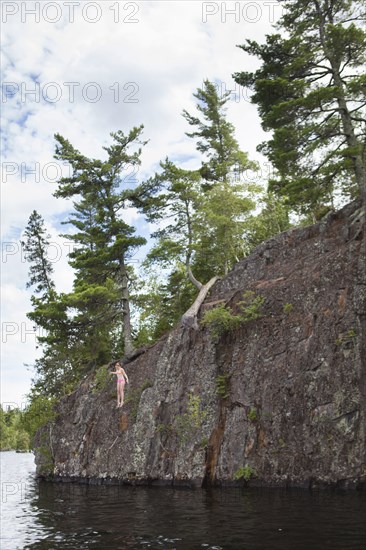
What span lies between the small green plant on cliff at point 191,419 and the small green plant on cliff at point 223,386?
1.15m

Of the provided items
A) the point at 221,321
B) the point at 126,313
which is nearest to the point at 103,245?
the point at 126,313

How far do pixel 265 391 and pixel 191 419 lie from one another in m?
4.06

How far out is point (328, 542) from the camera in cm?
777

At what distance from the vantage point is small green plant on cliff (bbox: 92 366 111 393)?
27.2 metres

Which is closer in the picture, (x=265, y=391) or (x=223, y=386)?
(x=265, y=391)

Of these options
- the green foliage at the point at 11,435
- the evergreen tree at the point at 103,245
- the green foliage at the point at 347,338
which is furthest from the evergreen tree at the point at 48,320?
the green foliage at the point at 11,435

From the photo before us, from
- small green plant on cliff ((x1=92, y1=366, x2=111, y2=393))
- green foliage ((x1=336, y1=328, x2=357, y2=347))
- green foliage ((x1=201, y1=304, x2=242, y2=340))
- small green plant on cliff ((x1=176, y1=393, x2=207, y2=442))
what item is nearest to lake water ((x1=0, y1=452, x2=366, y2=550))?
small green plant on cliff ((x1=176, y1=393, x2=207, y2=442))

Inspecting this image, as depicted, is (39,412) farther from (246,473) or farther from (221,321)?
(246,473)

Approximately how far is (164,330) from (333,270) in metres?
17.2

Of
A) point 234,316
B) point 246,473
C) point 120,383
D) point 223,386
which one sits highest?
point 234,316

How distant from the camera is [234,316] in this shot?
19469 mm

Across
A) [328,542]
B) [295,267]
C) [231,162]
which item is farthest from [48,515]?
[231,162]

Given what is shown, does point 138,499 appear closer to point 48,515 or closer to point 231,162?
point 48,515

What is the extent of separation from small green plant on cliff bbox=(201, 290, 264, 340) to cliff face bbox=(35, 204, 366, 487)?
305 millimetres
